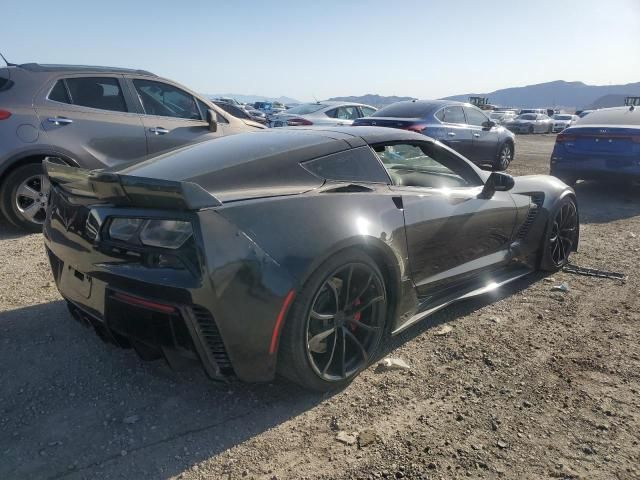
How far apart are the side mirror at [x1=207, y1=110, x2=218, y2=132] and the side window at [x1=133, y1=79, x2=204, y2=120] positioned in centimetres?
24

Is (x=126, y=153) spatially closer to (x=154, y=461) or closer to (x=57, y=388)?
(x=57, y=388)

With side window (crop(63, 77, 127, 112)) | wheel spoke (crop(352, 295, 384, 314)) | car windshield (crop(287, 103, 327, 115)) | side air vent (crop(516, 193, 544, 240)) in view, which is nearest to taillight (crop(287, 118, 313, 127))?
car windshield (crop(287, 103, 327, 115))

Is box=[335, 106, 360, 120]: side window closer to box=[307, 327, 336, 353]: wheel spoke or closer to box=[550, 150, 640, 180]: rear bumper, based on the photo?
box=[550, 150, 640, 180]: rear bumper

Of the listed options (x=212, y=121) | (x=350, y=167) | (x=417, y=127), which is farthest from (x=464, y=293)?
(x=417, y=127)

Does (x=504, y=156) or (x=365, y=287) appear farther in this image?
(x=504, y=156)

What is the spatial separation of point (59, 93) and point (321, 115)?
7.04 metres

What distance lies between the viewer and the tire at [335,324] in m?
2.39

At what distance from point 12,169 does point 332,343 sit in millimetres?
4172

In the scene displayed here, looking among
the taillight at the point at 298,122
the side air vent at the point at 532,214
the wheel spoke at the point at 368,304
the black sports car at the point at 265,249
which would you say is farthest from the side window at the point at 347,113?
the wheel spoke at the point at 368,304

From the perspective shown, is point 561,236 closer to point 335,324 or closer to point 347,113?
point 335,324

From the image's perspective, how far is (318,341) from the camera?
8.34 ft

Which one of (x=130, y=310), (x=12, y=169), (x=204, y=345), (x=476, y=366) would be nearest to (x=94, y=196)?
(x=130, y=310)

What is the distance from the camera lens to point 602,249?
5504mm

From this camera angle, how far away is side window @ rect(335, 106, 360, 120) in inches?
483
